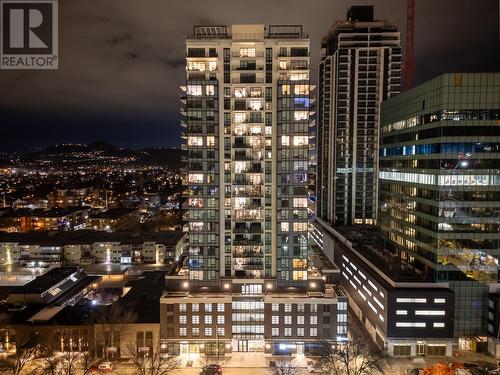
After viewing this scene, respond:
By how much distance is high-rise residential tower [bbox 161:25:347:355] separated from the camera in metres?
54.8

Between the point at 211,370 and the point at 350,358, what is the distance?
63.1 ft

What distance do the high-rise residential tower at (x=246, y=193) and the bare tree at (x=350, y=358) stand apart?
2429 mm

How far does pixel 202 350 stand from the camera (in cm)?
5453

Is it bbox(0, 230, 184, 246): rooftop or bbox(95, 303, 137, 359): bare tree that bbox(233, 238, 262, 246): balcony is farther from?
bbox(0, 230, 184, 246): rooftop

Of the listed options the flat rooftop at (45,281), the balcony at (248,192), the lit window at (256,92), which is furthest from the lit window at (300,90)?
the flat rooftop at (45,281)

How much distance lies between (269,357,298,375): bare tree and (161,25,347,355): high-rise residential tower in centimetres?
201

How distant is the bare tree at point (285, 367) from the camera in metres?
47.8

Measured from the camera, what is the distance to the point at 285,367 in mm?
49781

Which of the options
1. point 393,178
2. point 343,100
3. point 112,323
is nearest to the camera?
point 112,323

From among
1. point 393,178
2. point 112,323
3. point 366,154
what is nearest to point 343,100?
point 366,154

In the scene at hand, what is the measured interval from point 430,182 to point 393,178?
13.8 meters

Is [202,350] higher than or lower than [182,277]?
lower

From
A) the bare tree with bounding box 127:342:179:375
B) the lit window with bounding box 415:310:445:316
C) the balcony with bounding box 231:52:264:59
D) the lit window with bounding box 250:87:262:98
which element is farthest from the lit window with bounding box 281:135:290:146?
the bare tree with bounding box 127:342:179:375

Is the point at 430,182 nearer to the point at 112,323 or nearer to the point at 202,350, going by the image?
the point at 202,350
